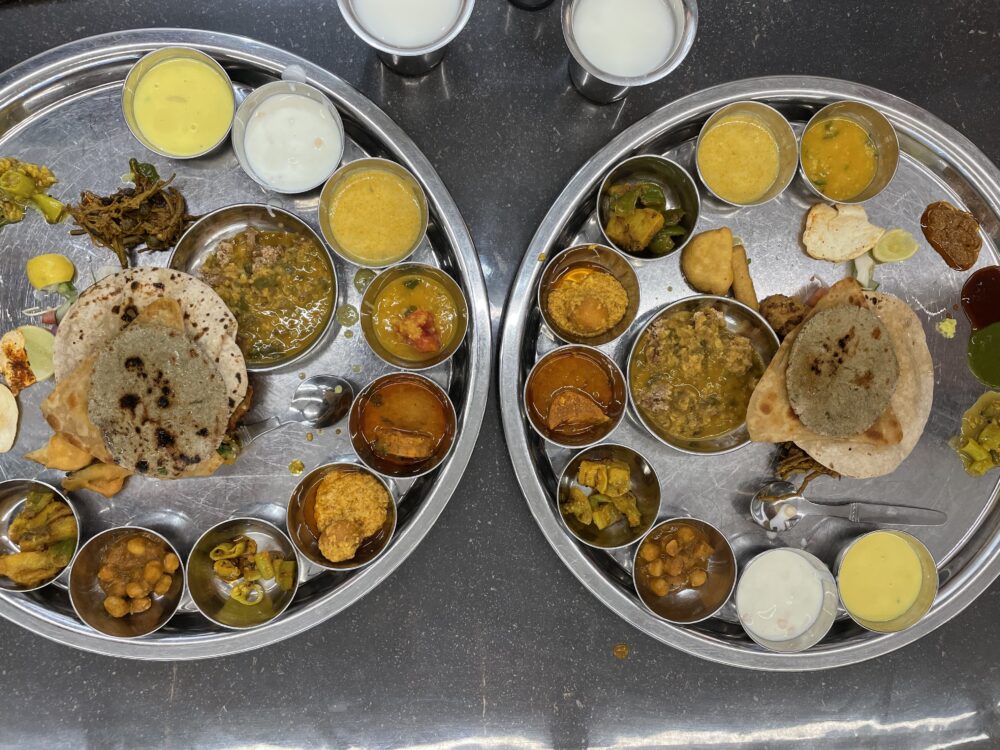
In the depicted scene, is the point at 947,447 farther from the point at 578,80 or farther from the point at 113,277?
the point at 113,277

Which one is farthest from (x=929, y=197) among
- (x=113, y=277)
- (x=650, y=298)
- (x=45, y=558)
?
(x=45, y=558)

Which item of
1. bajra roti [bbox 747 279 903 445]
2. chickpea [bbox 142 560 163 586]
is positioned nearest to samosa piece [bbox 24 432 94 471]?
chickpea [bbox 142 560 163 586]

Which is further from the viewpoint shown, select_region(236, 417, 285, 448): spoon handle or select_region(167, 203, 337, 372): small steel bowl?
select_region(236, 417, 285, 448): spoon handle

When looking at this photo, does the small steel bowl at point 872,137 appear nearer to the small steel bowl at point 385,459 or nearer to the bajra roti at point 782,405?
the bajra roti at point 782,405

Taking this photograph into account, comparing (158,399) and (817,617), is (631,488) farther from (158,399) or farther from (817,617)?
(158,399)

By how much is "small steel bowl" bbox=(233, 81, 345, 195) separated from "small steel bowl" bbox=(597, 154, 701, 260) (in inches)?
43.2

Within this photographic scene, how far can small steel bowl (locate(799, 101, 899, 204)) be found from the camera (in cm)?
250

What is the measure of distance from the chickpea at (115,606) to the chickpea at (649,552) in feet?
6.93

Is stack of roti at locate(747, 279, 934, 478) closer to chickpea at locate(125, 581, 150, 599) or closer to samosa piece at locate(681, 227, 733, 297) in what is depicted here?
samosa piece at locate(681, 227, 733, 297)

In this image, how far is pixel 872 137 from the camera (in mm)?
2586

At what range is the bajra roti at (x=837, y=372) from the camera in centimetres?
236

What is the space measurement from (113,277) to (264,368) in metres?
0.69

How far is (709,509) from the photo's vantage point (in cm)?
261

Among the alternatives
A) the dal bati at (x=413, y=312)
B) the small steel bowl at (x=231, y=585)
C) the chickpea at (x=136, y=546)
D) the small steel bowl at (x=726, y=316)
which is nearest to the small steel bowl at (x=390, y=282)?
the dal bati at (x=413, y=312)
